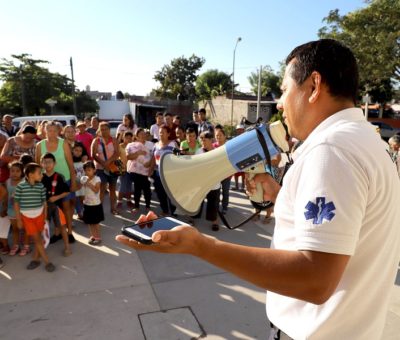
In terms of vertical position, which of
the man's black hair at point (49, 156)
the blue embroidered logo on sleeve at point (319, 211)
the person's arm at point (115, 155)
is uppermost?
the blue embroidered logo on sleeve at point (319, 211)

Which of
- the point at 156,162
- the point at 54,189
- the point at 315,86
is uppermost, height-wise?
the point at 315,86

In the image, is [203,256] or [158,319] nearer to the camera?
[203,256]

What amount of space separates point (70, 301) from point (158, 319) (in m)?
0.90

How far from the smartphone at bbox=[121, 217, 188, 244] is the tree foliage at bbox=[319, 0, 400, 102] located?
1863 centimetres

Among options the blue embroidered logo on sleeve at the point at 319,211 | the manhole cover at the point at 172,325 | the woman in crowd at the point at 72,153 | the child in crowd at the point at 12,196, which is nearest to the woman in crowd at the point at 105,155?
the woman in crowd at the point at 72,153

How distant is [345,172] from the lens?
0.76m

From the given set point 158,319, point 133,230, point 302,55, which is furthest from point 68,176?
point 302,55

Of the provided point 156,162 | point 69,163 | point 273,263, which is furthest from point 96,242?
point 273,263

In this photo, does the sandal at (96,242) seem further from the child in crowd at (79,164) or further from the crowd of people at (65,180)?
the child in crowd at (79,164)

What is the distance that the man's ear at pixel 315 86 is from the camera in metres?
0.90

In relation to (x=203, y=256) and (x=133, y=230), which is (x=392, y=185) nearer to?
(x=203, y=256)

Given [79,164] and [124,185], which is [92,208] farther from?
[124,185]

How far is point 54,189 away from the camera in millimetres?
4145

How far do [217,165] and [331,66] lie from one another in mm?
786
